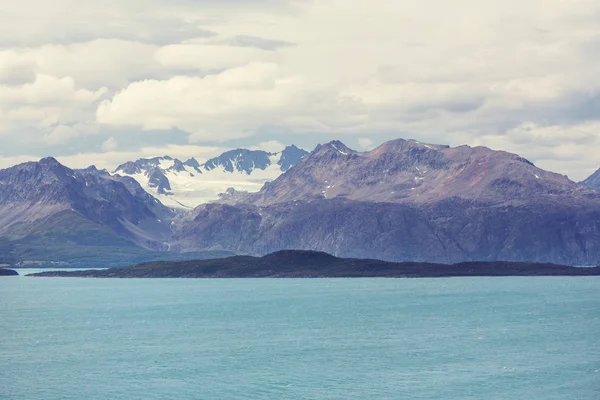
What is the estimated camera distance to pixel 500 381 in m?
122

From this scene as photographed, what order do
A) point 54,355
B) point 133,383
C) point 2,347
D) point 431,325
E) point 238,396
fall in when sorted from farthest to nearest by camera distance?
point 431,325 < point 2,347 < point 54,355 < point 133,383 < point 238,396

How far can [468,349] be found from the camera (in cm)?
Answer: 15288

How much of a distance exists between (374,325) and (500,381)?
7444 cm

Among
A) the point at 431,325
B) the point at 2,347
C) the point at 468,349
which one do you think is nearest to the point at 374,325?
the point at 431,325

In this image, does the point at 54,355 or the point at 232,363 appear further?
the point at 54,355

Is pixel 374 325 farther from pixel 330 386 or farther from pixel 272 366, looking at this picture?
pixel 330 386

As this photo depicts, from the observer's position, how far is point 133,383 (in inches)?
4865

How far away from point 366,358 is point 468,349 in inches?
761

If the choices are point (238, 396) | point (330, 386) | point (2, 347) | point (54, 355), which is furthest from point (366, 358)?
point (2, 347)

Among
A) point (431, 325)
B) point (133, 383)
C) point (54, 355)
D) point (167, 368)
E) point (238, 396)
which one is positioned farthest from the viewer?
point (431, 325)

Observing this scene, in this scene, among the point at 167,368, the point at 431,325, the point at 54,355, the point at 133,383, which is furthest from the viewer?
the point at 431,325

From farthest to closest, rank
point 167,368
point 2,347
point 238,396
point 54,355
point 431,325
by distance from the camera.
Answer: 1. point 431,325
2. point 2,347
3. point 54,355
4. point 167,368
5. point 238,396

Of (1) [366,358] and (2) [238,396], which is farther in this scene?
(1) [366,358]

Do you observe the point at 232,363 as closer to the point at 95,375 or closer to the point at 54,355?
the point at 95,375
